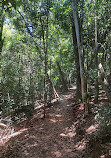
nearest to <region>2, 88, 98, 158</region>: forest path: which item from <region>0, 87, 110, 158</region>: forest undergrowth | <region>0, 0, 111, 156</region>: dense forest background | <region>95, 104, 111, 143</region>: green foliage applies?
<region>0, 87, 110, 158</region>: forest undergrowth

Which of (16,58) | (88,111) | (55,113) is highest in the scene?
(16,58)

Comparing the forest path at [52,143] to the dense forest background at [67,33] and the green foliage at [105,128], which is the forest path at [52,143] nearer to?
the green foliage at [105,128]

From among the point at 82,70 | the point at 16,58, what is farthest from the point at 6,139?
the point at 16,58

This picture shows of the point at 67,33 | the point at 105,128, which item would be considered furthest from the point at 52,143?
the point at 67,33

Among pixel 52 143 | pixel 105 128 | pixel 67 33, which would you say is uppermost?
pixel 67 33

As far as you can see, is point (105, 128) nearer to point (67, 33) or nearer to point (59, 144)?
point (59, 144)

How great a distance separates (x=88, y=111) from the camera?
6641 millimetres

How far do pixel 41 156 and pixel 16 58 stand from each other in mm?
12987

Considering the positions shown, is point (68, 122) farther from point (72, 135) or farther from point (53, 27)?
point (53, 27)

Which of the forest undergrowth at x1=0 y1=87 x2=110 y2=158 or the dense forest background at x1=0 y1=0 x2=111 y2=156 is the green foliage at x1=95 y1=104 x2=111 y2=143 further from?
the forest undergrowth at x1=0 y1=87 x2=110 y2=158

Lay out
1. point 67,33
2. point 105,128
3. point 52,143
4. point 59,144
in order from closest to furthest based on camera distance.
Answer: point 105,128, point 59,144, point 52,143, point 67,33

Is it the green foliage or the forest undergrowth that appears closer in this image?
the green foliage

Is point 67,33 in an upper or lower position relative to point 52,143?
upper

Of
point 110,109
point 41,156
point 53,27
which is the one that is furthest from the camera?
point 53,27
